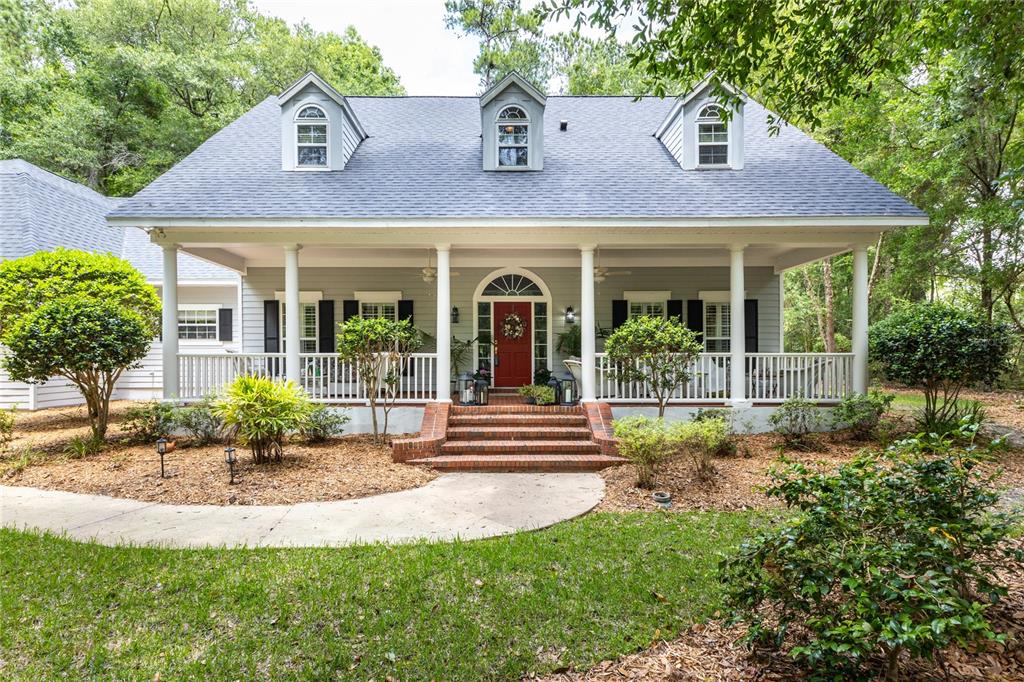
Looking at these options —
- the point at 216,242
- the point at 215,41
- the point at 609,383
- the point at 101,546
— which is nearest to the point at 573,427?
the point at 609,383

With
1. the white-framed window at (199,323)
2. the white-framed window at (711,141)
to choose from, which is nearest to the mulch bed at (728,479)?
the white-framed window at (711,141)

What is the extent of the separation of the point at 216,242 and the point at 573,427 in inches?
272

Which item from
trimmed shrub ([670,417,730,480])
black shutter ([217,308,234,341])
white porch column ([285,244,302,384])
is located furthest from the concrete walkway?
black shutter ([217,308,234,341])

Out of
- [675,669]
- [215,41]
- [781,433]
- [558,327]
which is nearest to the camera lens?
[675,669]

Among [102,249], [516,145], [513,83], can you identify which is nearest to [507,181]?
[516,145]

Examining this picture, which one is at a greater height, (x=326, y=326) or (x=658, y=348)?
(x=326, y=326)

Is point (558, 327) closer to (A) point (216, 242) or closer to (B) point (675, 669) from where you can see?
(A) point (216, 242)

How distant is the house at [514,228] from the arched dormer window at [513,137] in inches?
1.6

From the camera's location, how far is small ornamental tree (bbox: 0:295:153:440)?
7.36m

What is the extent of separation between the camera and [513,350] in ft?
37.9

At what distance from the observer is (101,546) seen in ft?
13.5

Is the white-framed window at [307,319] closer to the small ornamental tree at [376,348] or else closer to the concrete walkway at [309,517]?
the small ornamental tree at [376,348]

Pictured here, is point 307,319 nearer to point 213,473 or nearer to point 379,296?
point 379,296

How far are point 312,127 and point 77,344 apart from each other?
5678mm
